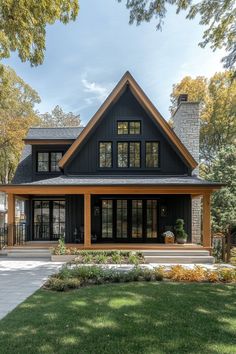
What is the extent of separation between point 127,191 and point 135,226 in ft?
8.69

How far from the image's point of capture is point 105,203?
15.3m

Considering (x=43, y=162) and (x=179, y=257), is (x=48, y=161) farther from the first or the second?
(x=179, y=257)

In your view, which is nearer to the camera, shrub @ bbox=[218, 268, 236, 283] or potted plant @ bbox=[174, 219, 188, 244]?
shrub @ bbox=[218, 268, 236, 283]

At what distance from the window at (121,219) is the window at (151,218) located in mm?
1167

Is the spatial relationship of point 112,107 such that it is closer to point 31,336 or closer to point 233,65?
point 233,65

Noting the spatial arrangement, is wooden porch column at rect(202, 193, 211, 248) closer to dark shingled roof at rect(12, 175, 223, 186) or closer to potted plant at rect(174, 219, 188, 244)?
dark shingled roof at rect(12, 175, 223, 186)

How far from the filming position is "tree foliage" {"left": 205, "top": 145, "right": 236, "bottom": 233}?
18562 mm

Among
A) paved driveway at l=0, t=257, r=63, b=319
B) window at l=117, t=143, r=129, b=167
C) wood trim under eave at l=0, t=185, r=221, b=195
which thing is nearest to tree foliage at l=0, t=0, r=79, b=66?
wood trim under eave at l=0, t=185, r=221, b=195

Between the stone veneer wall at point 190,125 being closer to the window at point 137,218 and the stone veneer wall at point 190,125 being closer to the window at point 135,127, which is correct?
the window at point 135,127

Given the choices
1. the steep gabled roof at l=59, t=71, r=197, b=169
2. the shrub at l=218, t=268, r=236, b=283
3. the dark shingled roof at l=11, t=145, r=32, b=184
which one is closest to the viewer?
the shrub at l=218, t=268, r=236, b=283

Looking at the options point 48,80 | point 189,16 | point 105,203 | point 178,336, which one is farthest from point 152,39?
point 48,80

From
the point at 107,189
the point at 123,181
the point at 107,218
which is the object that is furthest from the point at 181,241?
the point at 107,189

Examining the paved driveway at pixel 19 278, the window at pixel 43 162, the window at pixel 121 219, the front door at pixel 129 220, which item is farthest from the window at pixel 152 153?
the paved driveway at pixel 19 278

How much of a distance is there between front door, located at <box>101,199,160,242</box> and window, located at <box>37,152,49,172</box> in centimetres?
385
